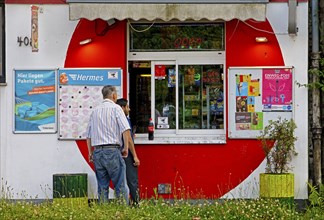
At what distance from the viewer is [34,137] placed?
538 inches

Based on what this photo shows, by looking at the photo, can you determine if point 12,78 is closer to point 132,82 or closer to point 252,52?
point 132,82

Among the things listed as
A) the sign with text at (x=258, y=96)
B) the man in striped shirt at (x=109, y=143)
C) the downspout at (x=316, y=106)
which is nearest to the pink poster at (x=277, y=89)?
the sign with text at (x=258, y=96)

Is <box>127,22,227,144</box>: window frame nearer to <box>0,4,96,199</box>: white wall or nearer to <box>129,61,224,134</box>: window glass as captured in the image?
<box>129,61,224,134</box>: window glass

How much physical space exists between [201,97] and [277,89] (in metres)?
1.44

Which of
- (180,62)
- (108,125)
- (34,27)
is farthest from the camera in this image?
(180,62)

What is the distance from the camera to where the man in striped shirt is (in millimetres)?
11820

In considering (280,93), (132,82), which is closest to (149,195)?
(132,82)

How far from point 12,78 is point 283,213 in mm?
6250

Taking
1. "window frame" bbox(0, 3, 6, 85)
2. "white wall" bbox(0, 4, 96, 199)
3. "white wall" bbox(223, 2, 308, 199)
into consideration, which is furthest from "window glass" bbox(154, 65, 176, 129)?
"window frame" bbox(0, 3, 6, 85)

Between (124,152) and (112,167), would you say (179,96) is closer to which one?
(124,152)

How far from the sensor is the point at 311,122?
44.8 ft

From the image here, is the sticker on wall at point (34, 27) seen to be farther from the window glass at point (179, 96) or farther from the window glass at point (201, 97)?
the window glass at point (201, 97)

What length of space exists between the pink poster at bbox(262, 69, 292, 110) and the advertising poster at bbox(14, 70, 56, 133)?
12.5ft

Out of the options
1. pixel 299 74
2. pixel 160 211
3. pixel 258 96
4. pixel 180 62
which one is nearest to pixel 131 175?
pixel 180 62
